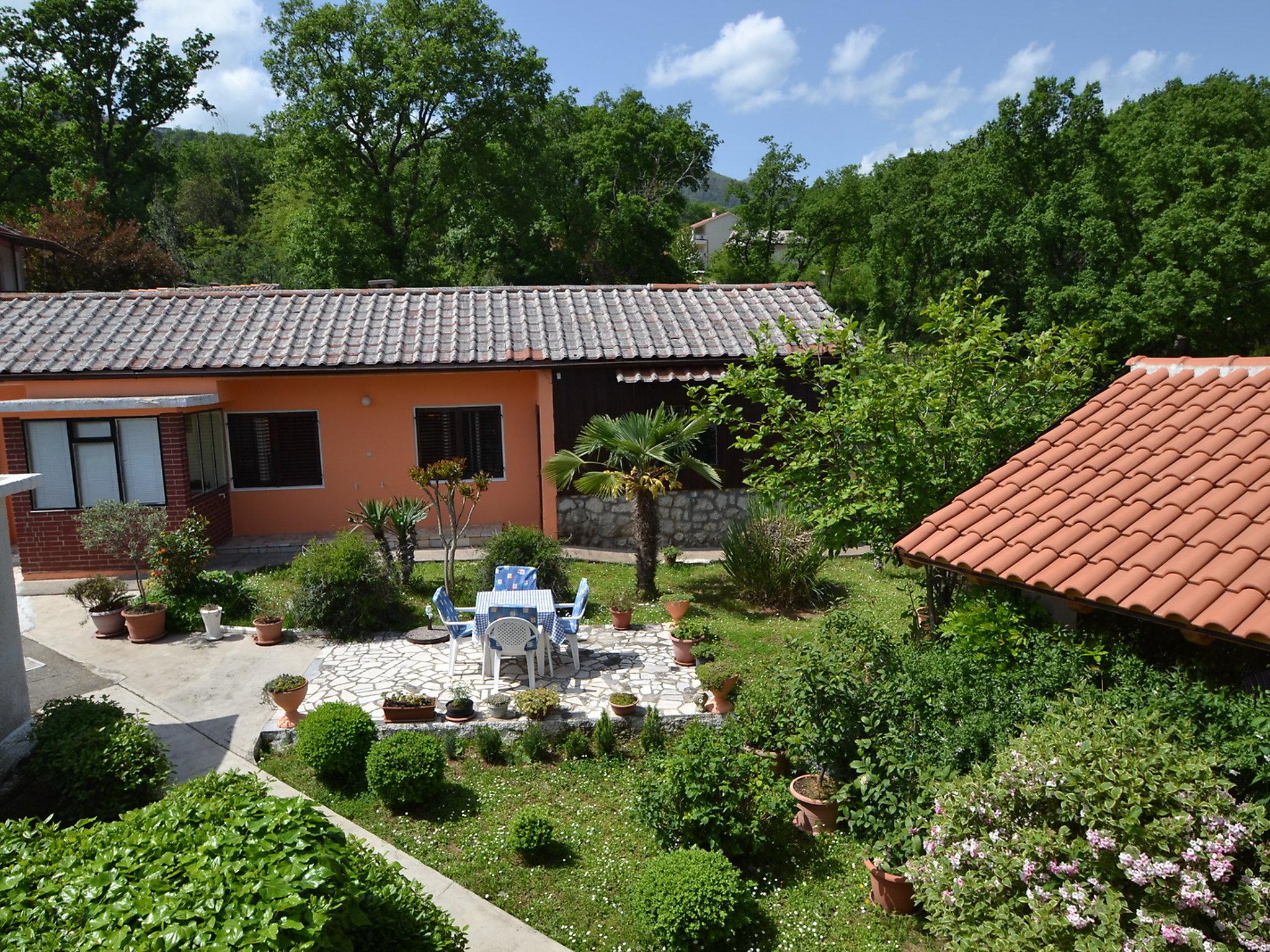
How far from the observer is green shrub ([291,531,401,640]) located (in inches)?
449

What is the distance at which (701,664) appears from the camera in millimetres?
9766

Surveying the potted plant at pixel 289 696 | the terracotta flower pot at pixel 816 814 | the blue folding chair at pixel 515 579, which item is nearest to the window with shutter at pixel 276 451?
the blue folding chair at pixel 515 579

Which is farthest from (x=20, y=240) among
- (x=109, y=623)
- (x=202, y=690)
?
(x=202, y=690)

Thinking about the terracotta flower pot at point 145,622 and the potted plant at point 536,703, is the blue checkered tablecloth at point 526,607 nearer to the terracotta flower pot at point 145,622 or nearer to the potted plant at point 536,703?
the potted plant at point 536,703

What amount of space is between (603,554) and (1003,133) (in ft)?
94.3

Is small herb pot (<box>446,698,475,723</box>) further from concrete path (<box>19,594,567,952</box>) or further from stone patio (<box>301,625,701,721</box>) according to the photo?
concrete path (<box>19,594,567,952</box>)

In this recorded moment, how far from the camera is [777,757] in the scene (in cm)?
770

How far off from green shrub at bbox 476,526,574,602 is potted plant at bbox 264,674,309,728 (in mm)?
3584

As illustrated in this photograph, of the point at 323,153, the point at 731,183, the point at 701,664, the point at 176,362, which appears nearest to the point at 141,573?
the point at 176,362

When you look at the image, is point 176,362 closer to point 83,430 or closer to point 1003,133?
point 83,430

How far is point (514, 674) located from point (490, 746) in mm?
1905

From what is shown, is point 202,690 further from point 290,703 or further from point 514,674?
point 514,674

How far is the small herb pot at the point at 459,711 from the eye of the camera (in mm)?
8875

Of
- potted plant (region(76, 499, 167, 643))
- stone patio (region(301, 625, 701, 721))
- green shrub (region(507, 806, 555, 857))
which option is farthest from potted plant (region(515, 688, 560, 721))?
potted plant (region(76, 499, 167, 643))
